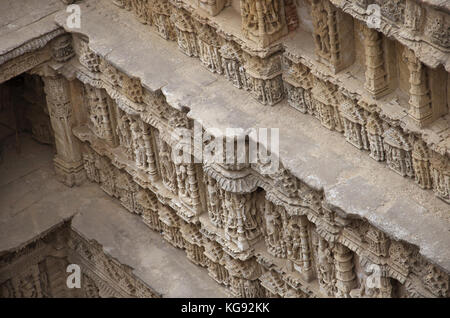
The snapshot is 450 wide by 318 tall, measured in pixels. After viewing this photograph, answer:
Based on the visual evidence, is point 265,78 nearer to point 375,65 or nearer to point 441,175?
point 375,65

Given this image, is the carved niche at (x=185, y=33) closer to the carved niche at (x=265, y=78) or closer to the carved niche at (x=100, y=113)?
the carved niche at (x=265, y=78)

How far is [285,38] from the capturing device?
1370 cm

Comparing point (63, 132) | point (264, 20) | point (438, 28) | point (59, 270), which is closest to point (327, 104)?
point (264, 20)

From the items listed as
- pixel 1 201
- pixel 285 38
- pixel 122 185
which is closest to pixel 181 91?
pixel 285 38

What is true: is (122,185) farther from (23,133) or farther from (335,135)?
(335,135)

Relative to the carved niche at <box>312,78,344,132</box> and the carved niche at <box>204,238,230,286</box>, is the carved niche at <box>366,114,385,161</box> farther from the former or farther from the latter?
the carved niche at <box>204,238,230,286</box>

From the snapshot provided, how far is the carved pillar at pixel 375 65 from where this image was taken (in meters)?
12.5

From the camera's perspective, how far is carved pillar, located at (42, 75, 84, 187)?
16.4 meters

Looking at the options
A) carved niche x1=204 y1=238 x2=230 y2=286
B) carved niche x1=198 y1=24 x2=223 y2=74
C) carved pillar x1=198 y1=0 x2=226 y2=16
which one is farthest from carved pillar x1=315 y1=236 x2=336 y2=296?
carved pillar x1=198 y1=0 x2=226 y2=16

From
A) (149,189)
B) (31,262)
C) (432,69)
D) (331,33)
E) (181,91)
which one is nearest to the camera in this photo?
(432,69)

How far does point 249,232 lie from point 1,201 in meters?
3.98

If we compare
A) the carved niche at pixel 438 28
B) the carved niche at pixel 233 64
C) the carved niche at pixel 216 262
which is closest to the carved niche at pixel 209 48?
the carved niche at pixel 233 64

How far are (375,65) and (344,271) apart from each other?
85.5 inches

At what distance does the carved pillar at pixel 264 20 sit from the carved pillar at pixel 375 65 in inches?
47.7
